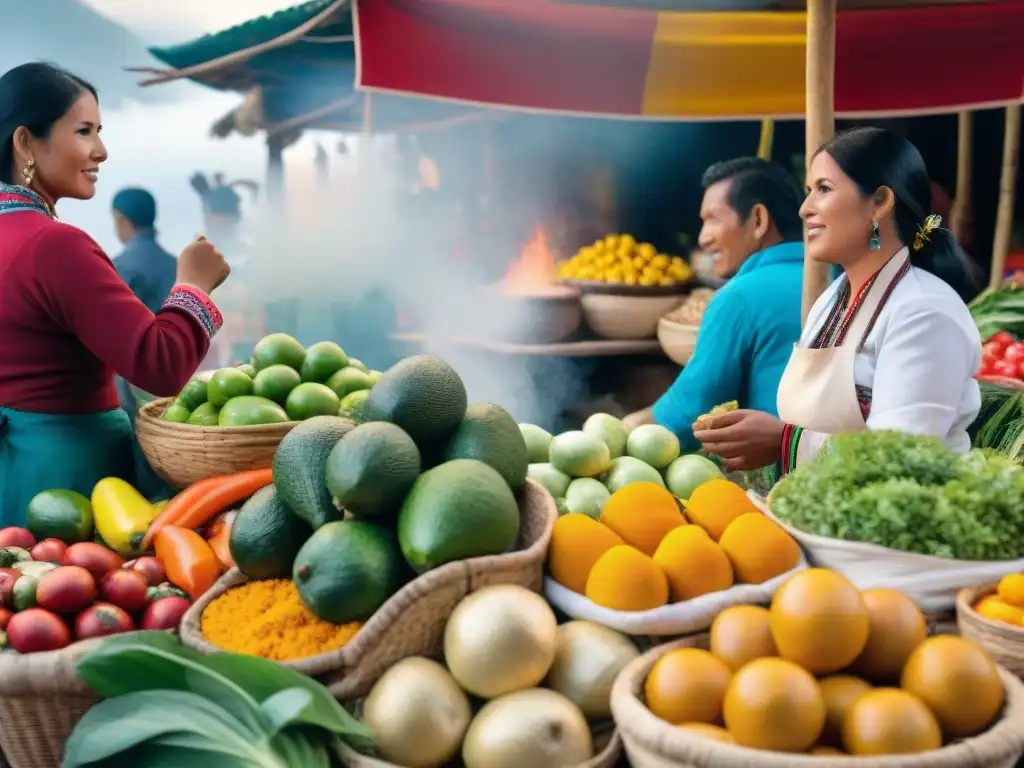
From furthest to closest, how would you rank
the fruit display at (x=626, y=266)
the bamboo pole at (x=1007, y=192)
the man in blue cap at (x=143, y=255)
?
1. the fruit display at (x=626, y=266)
2. the bamboo pole at (x=1007, y=192)
3. the man in blue cap at (x=143, y=255)

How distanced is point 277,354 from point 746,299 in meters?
1.60

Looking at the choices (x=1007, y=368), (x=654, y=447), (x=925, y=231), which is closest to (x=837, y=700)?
(x=654, y=447)

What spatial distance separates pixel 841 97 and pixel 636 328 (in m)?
1.76

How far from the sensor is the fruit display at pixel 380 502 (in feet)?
4.77

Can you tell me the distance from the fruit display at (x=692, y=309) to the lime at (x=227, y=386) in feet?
10.8

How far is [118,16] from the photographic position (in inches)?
350

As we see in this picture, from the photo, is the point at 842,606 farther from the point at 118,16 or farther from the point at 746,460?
the point at 118,16

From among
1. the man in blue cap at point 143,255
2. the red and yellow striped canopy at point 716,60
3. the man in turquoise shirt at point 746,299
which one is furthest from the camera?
the man in blue cap at point 143,255

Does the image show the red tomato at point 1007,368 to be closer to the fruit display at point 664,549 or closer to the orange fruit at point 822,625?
the fruit display at point 664,549

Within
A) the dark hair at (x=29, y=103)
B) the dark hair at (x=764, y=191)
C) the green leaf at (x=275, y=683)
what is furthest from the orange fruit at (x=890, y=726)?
the dark hair at (x=764, y=191)

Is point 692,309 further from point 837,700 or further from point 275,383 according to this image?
point 837,700

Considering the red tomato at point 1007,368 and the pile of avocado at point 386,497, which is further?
the red tomato at point 1007,368

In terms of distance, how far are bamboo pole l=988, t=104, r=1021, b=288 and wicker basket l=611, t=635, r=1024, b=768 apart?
499cm

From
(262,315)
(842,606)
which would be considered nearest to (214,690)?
(842,606)
